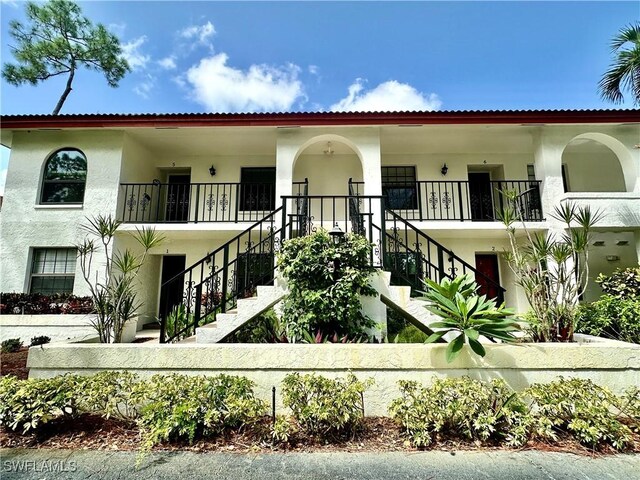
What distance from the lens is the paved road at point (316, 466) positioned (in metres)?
2.75

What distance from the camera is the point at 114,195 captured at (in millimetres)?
8969

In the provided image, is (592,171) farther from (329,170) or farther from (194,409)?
(194,409)

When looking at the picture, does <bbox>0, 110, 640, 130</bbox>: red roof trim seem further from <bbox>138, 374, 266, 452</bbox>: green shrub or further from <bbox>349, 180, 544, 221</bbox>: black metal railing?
<bbox>138, 374, 266, 452</bbox>: green shrub

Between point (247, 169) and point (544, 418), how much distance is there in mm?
10068

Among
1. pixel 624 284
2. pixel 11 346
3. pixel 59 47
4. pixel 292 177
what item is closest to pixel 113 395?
pixel 11 346

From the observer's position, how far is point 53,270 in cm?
888

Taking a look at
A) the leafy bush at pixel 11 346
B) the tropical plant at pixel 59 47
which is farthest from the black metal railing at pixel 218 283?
the tropical plant at pixel 59 47

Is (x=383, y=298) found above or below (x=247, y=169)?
below

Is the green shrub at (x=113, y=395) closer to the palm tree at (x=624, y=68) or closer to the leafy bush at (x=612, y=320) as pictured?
the leafy bush at (x=612, y=320)

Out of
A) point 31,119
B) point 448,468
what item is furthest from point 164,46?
point 448,468

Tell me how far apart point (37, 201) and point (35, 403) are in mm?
8241

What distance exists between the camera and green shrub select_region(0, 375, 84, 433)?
3.33m

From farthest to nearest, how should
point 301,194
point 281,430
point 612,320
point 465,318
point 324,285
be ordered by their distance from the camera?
point 301,194, point 612,320, point 324,285, point 465,318, point 281,430

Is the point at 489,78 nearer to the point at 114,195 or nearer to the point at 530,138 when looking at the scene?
the point at 530,138
